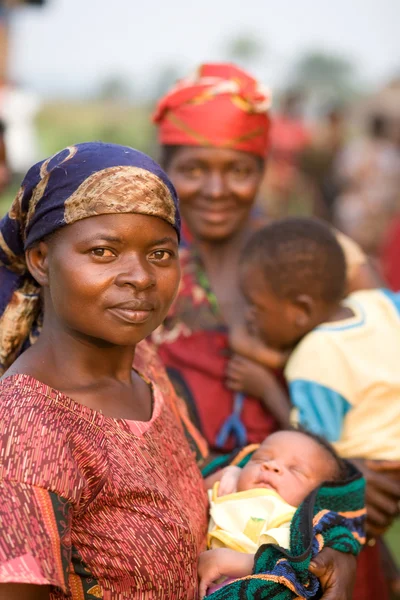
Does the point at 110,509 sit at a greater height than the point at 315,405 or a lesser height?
greater

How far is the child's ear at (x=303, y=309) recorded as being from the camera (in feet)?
10.2

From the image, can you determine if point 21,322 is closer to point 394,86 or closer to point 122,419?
point 122,419

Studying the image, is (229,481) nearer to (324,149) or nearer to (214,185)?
(214,185)

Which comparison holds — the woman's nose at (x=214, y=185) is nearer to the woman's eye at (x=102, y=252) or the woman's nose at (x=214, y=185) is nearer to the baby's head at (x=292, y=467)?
the baby's head at (x=292, y=467)

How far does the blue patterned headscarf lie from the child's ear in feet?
3.46

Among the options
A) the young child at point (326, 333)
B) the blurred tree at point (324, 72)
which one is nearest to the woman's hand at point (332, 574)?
the young child at point (326, 333)

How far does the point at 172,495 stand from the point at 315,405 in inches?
40.7

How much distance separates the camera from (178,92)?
3736 millimetres

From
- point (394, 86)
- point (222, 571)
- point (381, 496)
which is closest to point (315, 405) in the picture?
point (381, 496)

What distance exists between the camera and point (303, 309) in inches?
124

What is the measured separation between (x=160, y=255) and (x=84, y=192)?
0.86 ft

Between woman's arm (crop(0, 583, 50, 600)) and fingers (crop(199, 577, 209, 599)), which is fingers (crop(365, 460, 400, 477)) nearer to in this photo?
fingers (crop(199, 577, 209, 599))

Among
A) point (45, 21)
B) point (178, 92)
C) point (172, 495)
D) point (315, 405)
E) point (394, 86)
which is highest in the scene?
point (178, 92)

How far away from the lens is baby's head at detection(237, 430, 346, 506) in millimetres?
2455
